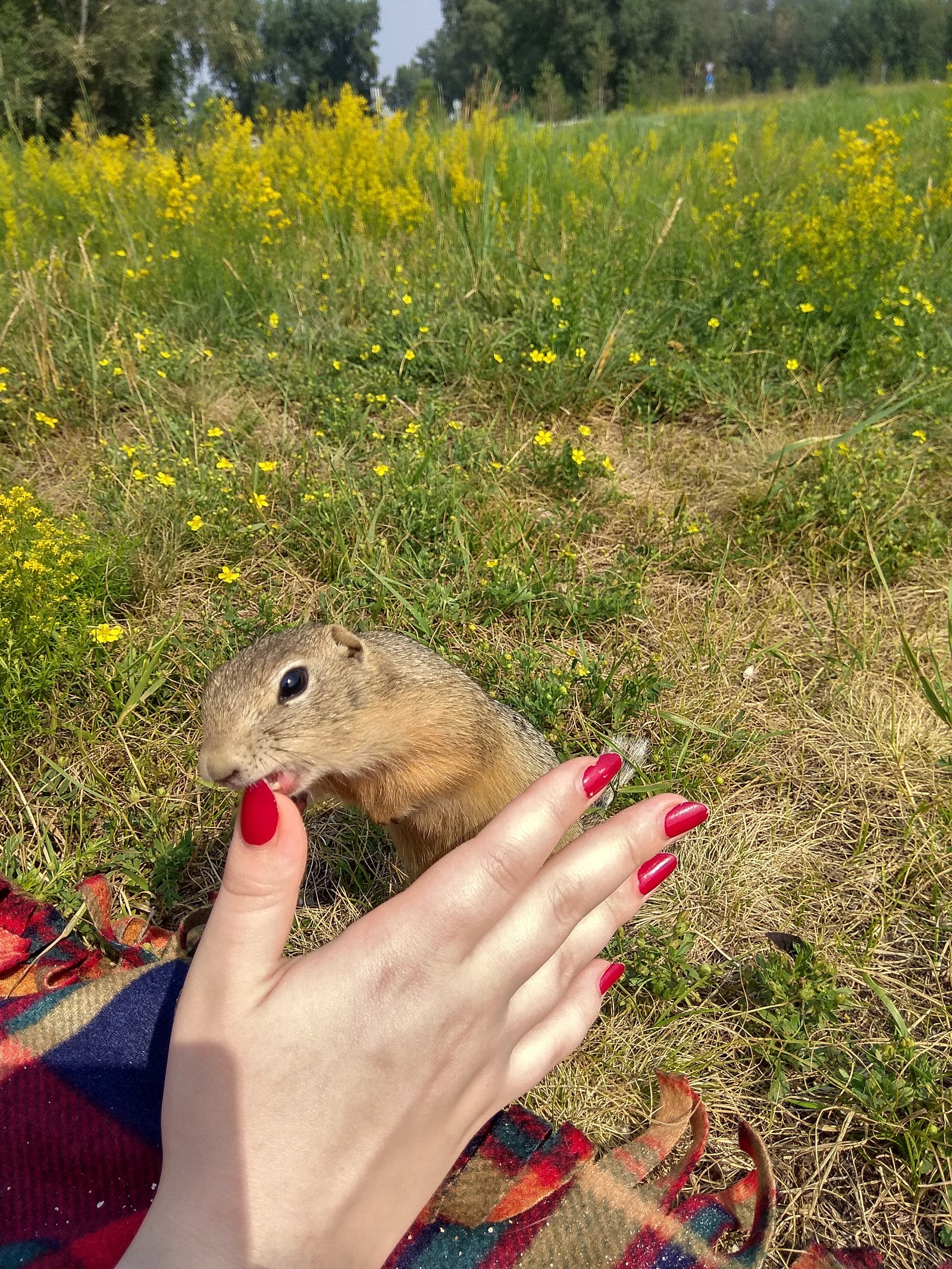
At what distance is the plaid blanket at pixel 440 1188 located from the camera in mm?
1801

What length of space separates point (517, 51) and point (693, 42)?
1149 cm

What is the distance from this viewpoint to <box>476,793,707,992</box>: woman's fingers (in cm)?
153

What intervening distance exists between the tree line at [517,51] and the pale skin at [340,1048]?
8166 mm

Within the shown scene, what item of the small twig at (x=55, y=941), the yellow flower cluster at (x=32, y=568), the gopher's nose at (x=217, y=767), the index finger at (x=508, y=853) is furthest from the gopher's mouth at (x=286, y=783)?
the yellow flower cluster at (x=32, y=568)

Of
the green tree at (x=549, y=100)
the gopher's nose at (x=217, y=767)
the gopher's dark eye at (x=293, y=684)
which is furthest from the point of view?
the green tree at (x=549, y=100)

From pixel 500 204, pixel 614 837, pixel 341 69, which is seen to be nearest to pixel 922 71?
pixel 500 204

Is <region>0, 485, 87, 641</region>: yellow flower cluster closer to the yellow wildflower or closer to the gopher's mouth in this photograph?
the yellow wildflower

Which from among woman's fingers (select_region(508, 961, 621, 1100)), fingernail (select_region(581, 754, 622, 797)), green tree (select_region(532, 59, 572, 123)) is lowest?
woman's fingers (select_region(508, 961, 621, 1100))

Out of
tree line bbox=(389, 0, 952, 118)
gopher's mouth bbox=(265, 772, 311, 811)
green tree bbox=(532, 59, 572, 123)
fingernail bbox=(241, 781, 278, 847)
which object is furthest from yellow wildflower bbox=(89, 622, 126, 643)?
tree line bbox=(389, 0, 952, 118)

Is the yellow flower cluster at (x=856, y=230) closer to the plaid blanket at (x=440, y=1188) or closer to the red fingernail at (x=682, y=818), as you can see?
the red fingernail at (x=682, y=818)

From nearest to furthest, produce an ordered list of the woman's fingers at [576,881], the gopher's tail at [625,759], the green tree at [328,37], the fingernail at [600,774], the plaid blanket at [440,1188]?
the woman's fingers at [576,881], the fingernail at [600,774], the plaid blanket at [440,1188], the gopher's tail at [625,759], the green tree at [328,37]

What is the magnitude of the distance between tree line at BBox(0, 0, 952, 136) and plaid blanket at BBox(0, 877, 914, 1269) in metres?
7.84

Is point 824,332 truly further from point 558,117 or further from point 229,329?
point 558,117

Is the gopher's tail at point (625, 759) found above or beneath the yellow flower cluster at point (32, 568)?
beneath
